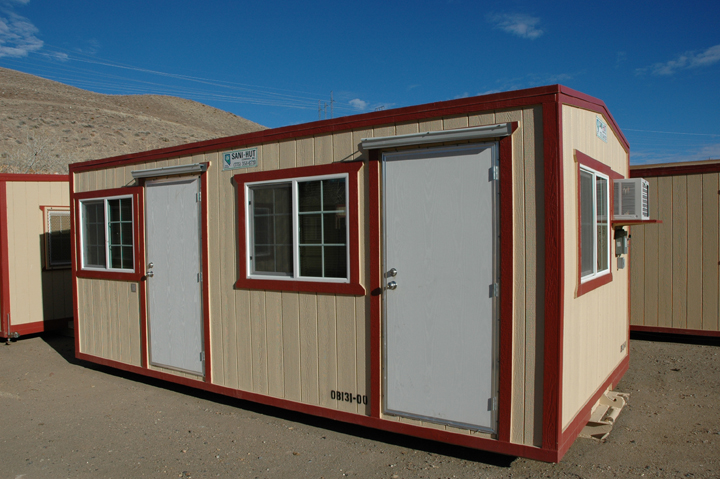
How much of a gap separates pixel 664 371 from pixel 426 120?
4.34 metres

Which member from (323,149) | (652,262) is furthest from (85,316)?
(652,262)

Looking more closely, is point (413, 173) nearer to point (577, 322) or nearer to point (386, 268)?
point (386, 268)

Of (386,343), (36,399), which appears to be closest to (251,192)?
(386,343)

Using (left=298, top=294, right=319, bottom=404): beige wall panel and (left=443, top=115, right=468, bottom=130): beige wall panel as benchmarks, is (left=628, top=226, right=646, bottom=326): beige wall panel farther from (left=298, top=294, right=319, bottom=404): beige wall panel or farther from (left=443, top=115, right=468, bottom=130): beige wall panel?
(left=298, top=294, right=319, bottom=404): beige wall panel

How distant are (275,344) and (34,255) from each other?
18.1 feet

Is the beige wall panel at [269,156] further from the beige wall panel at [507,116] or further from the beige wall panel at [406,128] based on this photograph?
the beige wall panel at [507,116]

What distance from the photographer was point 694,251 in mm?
6641

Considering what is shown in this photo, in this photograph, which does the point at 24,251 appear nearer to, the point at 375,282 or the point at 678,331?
the point at 375,282

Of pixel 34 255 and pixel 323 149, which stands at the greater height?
pixel 323 149

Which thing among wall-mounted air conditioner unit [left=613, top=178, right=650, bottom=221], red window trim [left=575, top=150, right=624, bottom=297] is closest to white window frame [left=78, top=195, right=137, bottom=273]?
red window trim [left=575, top=150, right=624, bottom=297]

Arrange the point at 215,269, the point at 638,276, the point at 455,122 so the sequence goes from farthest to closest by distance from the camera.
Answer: the point at 638,276 → the point at 215,269 → the point at 455,122

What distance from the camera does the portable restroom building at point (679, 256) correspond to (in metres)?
6.55

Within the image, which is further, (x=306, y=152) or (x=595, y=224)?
(x=306, y=152)

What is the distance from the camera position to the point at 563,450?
328 cm
